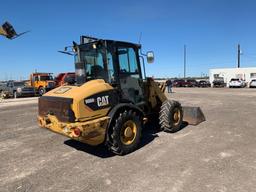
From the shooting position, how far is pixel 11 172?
464 cm

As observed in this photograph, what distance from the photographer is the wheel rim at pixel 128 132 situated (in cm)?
548

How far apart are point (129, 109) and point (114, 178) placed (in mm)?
1832

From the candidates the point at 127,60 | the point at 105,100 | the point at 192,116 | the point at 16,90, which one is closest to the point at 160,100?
the point at 192,116

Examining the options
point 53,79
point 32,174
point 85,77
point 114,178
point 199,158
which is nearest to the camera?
point 114,178

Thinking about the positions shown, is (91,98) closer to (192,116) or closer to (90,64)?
(90,64)

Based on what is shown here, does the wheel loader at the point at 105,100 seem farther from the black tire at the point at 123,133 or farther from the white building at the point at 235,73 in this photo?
the white building at the point at 235,73

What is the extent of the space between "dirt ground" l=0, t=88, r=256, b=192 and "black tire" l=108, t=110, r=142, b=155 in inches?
7.9

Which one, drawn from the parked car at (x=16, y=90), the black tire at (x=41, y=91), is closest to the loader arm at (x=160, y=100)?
the parked car at (x=16, y=90)

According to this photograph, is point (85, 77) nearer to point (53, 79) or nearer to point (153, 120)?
point (153, 120)

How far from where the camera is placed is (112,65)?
568cm

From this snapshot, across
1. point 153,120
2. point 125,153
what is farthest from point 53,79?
point 125,153

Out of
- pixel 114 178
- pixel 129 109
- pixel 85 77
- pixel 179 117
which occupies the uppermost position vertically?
pixel 85 77

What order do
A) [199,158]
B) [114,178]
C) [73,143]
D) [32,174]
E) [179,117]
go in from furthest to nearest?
[179,117], [73,143], [199,158], [32,174], [114,178]

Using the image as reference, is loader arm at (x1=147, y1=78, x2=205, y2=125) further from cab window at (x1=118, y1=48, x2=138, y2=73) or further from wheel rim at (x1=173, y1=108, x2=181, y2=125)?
cab window at (x1=118, y1=48, x2=138, y2=73)
